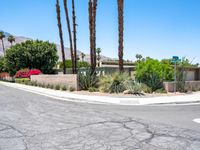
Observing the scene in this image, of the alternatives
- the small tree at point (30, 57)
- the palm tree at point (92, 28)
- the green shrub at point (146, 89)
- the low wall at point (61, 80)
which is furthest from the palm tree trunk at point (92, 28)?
the small tree at point (30, 57)

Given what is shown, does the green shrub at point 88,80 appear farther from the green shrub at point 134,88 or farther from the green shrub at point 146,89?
the green shrub at point 146,89

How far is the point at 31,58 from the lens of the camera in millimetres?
53781

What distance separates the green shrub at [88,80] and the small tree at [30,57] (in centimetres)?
2827

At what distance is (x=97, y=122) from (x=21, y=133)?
2.93 meters

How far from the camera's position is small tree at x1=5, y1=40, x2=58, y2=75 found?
177 ft

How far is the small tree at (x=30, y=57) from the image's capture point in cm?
5403

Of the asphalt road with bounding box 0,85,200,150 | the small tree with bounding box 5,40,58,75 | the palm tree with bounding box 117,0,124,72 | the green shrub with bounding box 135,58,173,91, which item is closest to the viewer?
the asphalt road with bounding box 0,85,200,150

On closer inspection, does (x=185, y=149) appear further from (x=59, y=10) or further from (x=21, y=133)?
(x=59, y=10)

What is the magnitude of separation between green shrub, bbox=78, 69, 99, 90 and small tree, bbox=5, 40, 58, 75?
28.3m

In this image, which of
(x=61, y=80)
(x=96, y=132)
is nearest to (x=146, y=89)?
(x=61, y=80)

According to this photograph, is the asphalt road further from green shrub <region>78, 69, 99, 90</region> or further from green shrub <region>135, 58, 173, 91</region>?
green shrub <region>78, 69, 99, 90</region>

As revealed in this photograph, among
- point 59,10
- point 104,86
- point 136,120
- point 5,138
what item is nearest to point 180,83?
point 104,86

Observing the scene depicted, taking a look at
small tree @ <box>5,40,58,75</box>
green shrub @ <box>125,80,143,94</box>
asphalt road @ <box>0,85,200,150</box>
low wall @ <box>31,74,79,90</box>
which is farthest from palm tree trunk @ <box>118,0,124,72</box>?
small tree @ <box>5,40,58,75</box>

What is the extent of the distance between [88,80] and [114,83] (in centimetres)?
365
